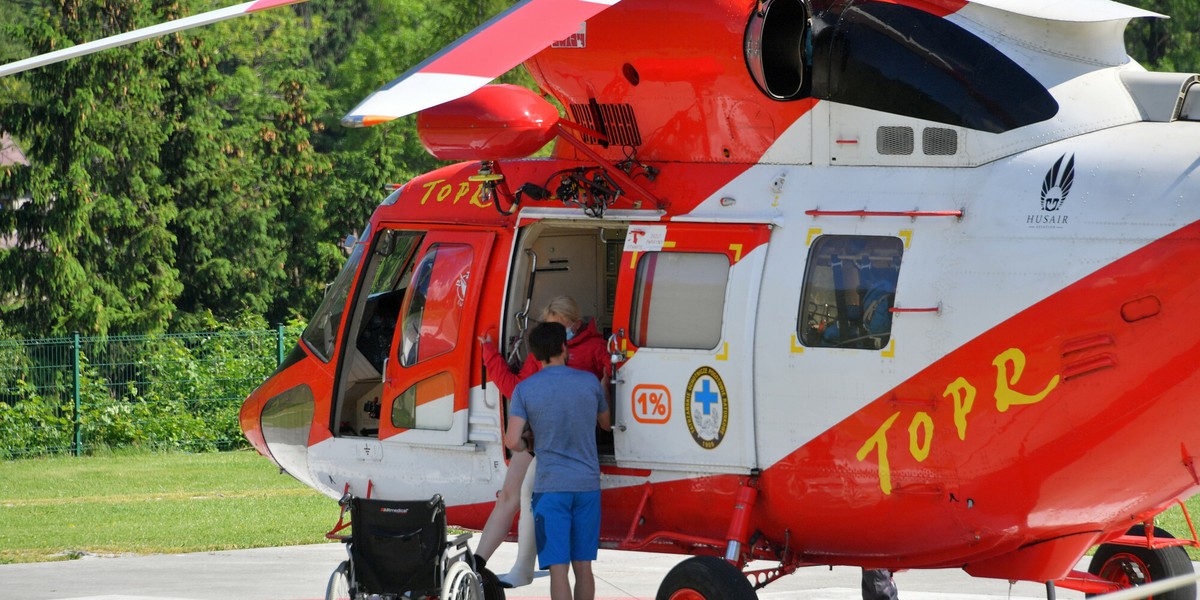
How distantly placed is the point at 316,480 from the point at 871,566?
3394mm

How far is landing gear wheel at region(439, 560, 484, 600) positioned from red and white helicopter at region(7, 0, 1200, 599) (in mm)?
549

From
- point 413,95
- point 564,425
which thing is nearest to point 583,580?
point 564,425

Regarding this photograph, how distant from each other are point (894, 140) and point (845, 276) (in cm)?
68

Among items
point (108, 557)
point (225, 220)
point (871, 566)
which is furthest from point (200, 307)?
point (871, 566)

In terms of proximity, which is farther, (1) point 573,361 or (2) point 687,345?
(1) point 573,361

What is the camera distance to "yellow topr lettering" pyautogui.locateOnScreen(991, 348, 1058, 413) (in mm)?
6363

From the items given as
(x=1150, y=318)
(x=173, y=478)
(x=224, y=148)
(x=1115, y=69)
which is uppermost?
(x=224, y=148)

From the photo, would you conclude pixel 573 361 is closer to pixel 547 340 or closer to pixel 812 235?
pixel 547 340

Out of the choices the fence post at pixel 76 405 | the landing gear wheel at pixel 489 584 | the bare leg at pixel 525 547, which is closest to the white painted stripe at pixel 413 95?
the bare leg at pixel 525 547

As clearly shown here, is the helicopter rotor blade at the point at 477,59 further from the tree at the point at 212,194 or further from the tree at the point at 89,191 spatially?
the tree at the point at 212,194

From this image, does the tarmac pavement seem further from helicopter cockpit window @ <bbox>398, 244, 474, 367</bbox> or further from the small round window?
the small round window

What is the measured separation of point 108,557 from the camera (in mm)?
11625

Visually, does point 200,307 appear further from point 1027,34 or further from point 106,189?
point 1027,34

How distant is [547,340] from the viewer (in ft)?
24.5
